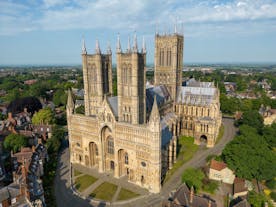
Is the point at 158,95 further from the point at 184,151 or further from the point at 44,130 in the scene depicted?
the point at 44,130

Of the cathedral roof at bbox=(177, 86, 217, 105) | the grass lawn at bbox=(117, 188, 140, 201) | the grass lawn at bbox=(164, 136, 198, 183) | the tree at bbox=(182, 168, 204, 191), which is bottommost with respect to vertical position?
the grass lawn at bbox=(117, 188, 140, 201)

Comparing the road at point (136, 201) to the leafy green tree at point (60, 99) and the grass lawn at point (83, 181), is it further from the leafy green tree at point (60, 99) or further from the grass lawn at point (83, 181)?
the leafy green tree at point (60, 99)

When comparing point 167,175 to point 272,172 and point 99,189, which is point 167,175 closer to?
point 99,189

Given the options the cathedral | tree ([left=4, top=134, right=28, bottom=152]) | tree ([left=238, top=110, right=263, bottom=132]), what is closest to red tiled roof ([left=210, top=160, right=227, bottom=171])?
the cathedral

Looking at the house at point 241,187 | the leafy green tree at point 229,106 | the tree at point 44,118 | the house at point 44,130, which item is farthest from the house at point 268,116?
the tree at point 44,118

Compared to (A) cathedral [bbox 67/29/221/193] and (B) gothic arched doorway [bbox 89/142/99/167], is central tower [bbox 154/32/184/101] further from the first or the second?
(B) gothic arched doorway [bbox 89/142/99/167]

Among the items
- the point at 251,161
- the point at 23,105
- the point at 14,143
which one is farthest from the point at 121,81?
the point at 23,105
